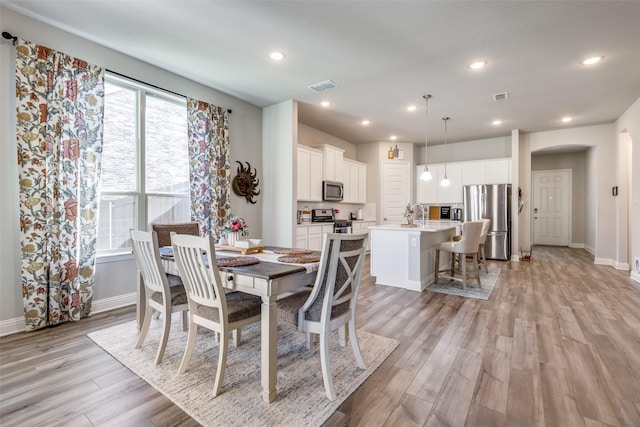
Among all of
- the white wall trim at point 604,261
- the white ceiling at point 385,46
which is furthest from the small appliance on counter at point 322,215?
the white wall trim at point 604,261

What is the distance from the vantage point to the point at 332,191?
242 inches

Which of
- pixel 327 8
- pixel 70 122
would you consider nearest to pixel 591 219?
pixel 327 8

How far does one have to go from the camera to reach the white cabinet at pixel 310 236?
5143 millimetres

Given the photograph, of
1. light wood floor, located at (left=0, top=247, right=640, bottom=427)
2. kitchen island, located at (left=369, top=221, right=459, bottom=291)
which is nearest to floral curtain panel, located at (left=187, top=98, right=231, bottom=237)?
light wood floor, located at (left=0, top=247, right=640, bottom=427)

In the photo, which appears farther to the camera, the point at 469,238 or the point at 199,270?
the point at 469,238

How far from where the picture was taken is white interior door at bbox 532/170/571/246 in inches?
332

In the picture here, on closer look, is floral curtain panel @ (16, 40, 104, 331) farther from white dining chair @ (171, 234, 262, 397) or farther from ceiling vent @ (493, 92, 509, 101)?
ceiling vent @ (493, 92, 509, 101)

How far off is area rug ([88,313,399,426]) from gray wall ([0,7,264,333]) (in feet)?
2.40

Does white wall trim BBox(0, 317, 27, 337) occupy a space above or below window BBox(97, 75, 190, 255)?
below

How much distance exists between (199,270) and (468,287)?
12.3 ft

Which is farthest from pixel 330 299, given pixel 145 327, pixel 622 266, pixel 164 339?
pixel 622 266

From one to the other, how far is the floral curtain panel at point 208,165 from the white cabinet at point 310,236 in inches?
52.8

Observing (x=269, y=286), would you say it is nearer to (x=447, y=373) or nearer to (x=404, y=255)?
(x=447, y=373)

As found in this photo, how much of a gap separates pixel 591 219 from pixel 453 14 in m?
7.92
